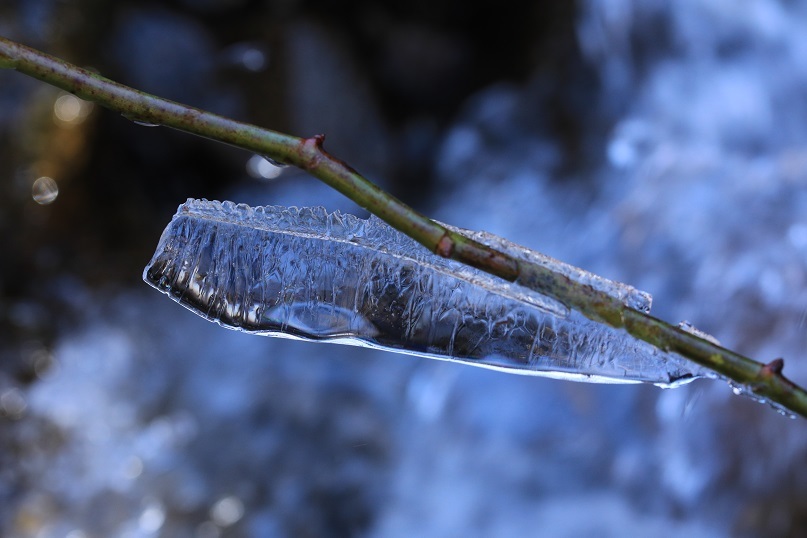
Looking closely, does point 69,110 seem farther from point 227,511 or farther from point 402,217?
point 402,217

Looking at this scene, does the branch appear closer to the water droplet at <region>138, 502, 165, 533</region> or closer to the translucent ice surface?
the translucent ice surface

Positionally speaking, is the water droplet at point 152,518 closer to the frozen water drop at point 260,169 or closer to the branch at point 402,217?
the frozen water drop at point 260,169

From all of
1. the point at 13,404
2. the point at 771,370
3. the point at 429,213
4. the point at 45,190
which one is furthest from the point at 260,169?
the point at 771,370

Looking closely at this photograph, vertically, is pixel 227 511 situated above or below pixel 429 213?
below

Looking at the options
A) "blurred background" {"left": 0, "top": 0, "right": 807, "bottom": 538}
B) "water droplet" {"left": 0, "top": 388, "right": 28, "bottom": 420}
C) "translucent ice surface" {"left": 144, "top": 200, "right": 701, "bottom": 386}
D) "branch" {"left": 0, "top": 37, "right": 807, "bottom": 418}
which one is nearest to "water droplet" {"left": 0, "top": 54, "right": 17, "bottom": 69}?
"branch" {"left": 0, "top": 37, "right": 807, "bottom": 418}

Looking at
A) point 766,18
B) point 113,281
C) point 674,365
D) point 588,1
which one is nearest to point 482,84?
point 588,1

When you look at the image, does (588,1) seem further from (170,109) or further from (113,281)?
(170,109)
